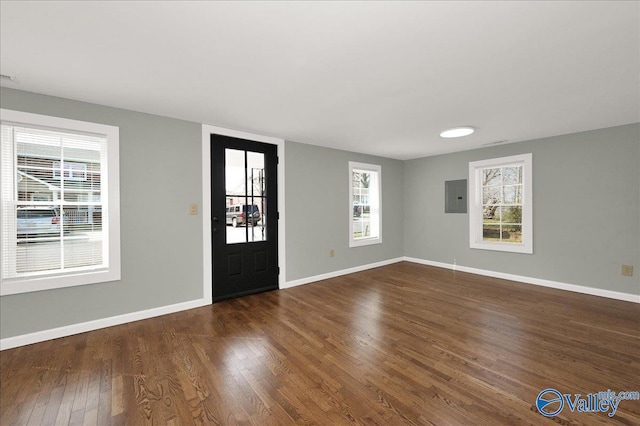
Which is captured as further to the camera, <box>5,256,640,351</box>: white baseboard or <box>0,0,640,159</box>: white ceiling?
<box>5,256,640,351</box>: white baseboard

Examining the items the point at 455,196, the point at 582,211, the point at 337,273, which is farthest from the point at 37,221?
the point at 582,211

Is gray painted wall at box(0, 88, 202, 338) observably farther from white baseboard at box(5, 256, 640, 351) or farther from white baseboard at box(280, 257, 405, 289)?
white baseboard at box(280, 257, 405, 289)

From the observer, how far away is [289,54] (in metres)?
1.97

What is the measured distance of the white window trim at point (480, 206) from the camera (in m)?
4.53

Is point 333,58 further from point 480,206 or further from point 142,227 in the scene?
point 480,206

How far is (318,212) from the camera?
191 inches

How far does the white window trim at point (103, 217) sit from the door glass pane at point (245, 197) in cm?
127

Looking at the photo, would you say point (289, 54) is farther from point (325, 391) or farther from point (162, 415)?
point (162, 415)

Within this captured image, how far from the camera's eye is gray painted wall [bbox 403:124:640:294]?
3.69 metres

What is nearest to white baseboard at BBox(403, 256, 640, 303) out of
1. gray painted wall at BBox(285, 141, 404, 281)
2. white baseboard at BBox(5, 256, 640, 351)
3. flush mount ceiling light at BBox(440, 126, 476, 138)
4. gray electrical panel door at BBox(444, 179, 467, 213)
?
white baseboard at BBox(5, 256, 640, 351)

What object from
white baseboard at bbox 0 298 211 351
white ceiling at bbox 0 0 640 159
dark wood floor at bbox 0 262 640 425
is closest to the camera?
white ceiling at bbox 0 0 640 159

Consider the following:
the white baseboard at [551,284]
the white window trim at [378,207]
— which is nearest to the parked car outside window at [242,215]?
the white window trim at [378,207]

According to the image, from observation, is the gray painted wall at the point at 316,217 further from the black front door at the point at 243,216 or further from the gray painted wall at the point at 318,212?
the black front door at the point at 243,216

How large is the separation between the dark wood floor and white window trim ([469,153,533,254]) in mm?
1280
